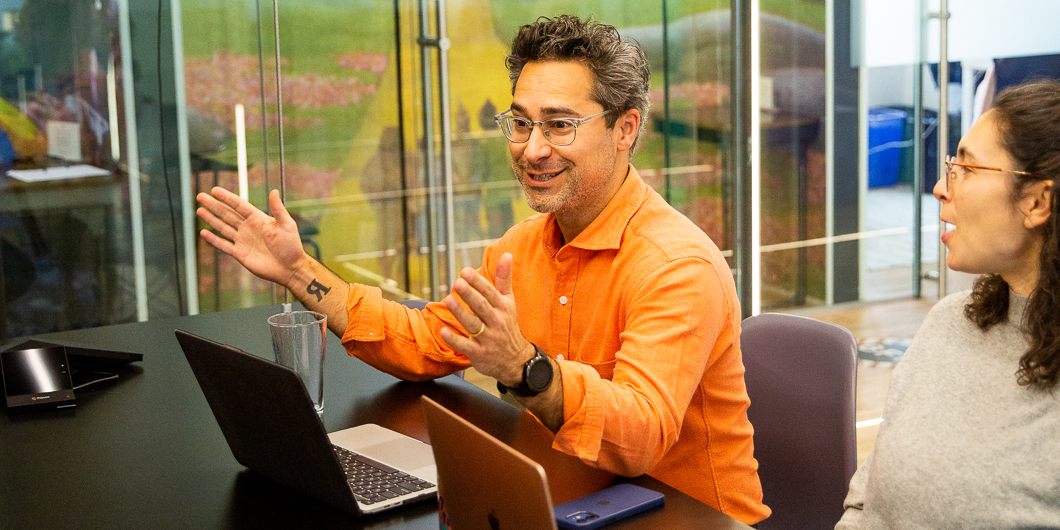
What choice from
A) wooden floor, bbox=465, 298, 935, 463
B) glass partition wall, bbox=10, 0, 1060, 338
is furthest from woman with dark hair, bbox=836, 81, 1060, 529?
glass partition wall, bbox=10, 0, 1060, 338

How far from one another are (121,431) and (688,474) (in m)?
0.93

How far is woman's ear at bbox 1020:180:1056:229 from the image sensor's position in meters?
1.30

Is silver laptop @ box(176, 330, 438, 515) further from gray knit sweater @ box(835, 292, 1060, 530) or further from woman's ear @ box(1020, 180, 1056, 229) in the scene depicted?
woman's ear @ box(1020, 180, 1056, 229)

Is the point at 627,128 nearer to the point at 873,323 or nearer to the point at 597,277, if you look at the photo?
the point at 597,277

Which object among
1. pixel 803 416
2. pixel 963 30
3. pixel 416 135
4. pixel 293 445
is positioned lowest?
pixel 803 416

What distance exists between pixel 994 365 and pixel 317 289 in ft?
3.70

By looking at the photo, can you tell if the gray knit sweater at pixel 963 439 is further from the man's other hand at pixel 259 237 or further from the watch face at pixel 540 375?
the man's other hand at pixel 259 237

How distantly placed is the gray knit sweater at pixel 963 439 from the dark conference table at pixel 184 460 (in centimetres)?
39

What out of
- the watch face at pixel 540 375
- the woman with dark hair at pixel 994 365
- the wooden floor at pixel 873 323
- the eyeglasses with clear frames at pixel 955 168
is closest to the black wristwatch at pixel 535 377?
the watch face at pixel 540 375

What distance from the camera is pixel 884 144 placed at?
179 inches

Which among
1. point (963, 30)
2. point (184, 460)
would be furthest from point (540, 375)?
point (963, 30)

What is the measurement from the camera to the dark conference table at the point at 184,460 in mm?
1187

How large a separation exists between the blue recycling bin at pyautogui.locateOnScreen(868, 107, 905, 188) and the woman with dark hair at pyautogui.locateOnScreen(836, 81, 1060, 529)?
329 cm

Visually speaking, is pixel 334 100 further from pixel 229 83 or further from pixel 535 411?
pixel 535 411
